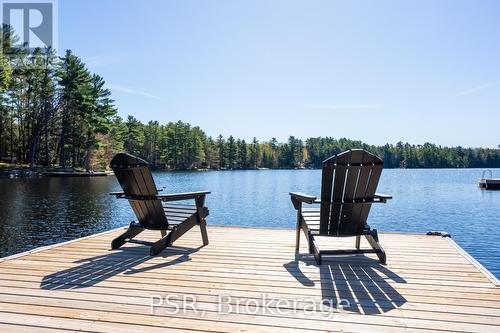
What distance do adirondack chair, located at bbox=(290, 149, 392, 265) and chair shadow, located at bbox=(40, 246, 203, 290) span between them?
1.59 meters

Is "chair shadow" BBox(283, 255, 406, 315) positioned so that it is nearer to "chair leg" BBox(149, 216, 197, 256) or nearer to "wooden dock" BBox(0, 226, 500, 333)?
"wooden dock" BBox(0, 226, 500, 333)

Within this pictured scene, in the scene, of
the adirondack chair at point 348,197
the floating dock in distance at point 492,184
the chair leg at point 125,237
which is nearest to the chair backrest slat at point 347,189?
the adirondack chair at point 348,197

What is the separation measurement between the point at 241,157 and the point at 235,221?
7856 cm

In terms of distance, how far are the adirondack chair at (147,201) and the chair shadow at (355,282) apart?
4.74ft

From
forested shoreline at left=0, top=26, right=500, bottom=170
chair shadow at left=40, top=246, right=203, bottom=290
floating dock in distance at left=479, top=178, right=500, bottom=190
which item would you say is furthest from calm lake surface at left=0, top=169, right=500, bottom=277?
forested shoreline at left=0, top=26, right=500, bottom=170

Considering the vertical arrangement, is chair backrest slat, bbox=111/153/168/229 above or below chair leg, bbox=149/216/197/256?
above

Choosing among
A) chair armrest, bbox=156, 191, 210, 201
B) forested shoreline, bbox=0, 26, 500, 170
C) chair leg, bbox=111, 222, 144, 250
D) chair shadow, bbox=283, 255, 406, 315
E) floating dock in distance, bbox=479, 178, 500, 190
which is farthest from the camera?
forested shoreline, bbox=0, 26, 500, 170

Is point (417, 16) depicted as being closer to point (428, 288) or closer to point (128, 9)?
point (128, 9)

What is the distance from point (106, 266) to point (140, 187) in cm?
98

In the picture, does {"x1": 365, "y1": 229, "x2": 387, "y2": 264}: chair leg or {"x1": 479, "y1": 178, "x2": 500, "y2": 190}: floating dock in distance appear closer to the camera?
{"x1": 365, "y1": 229, "x2": 387, "y2": 264}: chair leg

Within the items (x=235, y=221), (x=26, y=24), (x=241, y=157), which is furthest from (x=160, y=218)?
(x=241, y=157)

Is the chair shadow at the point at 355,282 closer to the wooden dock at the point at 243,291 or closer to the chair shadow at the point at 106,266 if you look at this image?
the wooden dock at the point at 243,291

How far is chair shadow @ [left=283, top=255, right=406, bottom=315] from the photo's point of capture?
9.09ft

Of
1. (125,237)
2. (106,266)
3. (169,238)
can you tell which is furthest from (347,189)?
(125,237)
